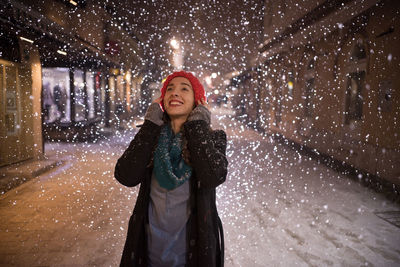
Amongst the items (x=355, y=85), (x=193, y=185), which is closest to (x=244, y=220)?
(x=193, y=185)

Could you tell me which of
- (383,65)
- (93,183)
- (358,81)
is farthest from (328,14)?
(93,183)

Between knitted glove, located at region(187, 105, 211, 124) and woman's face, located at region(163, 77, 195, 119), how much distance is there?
71 millimetres

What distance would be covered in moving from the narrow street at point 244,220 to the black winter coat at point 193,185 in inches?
73.4

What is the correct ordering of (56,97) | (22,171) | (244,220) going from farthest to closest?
(56,97) < (22,171) < (244,220)

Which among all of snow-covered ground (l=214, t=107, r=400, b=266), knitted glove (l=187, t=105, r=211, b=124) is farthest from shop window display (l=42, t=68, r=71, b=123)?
knitted glove (l=187, t=105, r=211, b=124)

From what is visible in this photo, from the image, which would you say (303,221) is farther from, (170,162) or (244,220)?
(170,162)

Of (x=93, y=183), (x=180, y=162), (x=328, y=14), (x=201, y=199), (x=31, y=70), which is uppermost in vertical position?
(x=328, y=14)

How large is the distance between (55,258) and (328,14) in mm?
10571

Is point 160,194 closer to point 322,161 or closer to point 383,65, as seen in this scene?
point 383,65

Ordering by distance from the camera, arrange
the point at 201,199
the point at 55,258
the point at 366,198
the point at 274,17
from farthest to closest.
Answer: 1. the point at 274,17
2. the point at 366,198
3. the point at 55,258
4. the point at 201,199

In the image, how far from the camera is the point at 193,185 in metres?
1.84

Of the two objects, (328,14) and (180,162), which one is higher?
(328,14)

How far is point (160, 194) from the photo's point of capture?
1788 mm

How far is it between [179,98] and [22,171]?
21.5 ft
